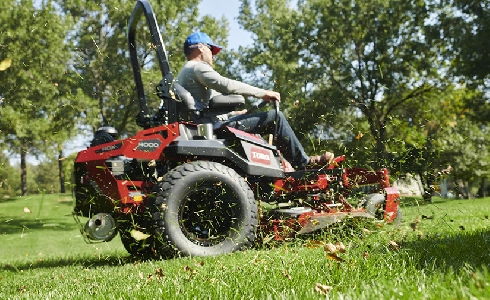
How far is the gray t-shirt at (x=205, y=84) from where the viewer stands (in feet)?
17.0

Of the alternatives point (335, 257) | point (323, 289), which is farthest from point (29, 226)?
point (323, 289)

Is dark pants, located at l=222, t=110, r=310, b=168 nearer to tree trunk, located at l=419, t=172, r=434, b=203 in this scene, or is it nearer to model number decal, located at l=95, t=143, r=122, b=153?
model number decal, located at l=95, t=143, r=122, b=153

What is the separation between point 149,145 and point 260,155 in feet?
3.90

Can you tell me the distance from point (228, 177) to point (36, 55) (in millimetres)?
16337

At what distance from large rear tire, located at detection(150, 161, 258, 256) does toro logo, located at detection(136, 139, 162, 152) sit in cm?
33

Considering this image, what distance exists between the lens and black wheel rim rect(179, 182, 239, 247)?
4.71 metres

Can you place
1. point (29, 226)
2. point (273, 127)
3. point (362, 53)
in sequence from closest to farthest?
point (273, 127) < point (29, 226) < point (362, 53)

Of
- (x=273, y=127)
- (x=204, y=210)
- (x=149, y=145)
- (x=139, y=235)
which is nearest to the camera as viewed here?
(x=139, y=235)

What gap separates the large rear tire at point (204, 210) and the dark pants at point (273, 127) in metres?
0.74

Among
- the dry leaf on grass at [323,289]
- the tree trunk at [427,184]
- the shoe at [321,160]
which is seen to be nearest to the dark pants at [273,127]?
the shoe at [321,160]

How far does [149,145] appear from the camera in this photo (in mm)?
4734

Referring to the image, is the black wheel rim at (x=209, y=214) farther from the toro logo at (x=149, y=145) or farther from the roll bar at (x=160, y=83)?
the roll bar at (x=160, y=83)

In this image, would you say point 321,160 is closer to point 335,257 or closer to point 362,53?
point 335,257

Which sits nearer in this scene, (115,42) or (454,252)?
(454,252)
